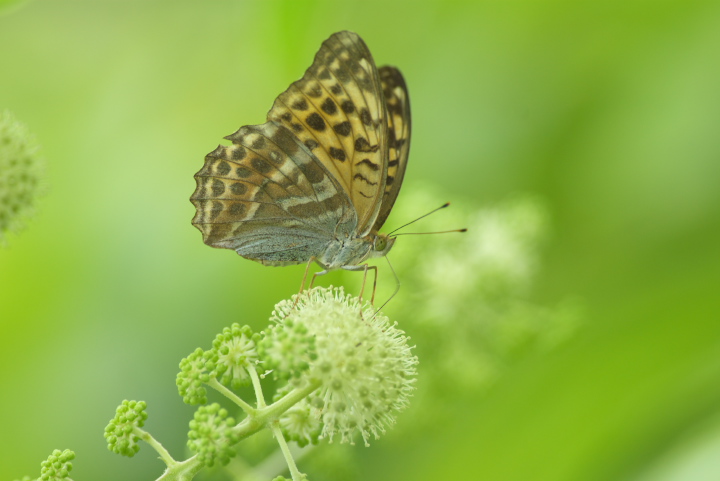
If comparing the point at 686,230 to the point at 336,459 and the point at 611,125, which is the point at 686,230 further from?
the point at 336,459

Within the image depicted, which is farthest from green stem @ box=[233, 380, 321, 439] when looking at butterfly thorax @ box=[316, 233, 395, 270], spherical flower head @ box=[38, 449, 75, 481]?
butterfly thorax @ box=[316, 233, 395, 270]

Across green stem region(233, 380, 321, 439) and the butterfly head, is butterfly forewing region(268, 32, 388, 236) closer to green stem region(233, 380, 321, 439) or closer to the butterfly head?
the butterfly head

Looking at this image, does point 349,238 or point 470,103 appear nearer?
point 349,238

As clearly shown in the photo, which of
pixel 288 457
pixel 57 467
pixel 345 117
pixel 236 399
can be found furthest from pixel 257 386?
pixel 345 117

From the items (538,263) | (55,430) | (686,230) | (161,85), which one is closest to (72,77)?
(161,85)

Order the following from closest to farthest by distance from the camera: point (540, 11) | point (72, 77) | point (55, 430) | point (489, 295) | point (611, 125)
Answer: point (489, 295)
point (55, 430)
point (611, 125)
point (540, 11)
point (72, 77)

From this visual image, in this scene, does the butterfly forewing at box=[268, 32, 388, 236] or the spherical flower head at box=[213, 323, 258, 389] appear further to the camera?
the butterfly forewing at box=[268, 32, 388, 236]

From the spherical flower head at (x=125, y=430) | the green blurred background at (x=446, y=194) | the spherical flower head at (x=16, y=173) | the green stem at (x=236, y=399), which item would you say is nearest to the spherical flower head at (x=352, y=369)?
the green stem at (x=236, y=399)
